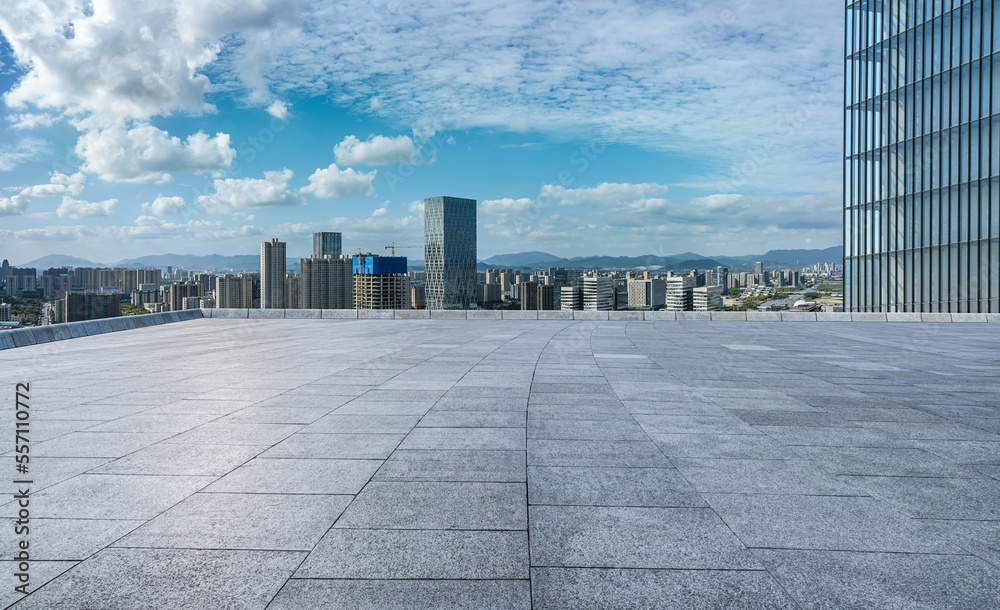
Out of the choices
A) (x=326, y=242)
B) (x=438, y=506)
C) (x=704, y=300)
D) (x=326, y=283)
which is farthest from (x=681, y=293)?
(x=326, y=242)

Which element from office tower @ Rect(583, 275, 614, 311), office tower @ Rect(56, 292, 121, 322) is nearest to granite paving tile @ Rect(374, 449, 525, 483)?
office tower @ Rect(56, 292, 121, 322)

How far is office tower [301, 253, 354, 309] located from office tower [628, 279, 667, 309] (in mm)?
30918

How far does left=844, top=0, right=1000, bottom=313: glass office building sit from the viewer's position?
137 feet

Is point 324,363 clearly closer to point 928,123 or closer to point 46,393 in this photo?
point 46,393

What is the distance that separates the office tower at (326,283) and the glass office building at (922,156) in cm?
4993

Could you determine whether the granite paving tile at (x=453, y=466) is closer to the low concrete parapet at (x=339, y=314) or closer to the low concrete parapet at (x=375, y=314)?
the low concrete parapet at (x=375, y=314)

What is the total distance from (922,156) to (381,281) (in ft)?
164

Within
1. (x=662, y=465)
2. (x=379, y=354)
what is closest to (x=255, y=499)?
(x=662, y=465)

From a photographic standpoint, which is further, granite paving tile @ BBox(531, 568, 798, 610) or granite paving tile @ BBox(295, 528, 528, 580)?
granite paving tile @ BBox(295, 528, 528, 580)

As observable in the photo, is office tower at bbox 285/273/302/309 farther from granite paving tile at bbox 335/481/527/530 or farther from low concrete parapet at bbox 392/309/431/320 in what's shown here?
granite paving tile at bbox 335/481/527/530

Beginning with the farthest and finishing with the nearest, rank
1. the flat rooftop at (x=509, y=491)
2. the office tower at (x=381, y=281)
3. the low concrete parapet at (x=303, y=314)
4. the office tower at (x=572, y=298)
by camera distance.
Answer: the office tower at (x=381, y=281) < the office tower at (x=572, y=298) < the low concrete parapet at (x=303, y=314) < the flat rooftop at (x=509, y=491)

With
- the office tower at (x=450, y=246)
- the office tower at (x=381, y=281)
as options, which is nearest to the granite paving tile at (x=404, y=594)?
the office tower at (x=381, y=281)

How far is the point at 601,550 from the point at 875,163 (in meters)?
58.8

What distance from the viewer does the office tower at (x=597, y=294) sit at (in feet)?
153
